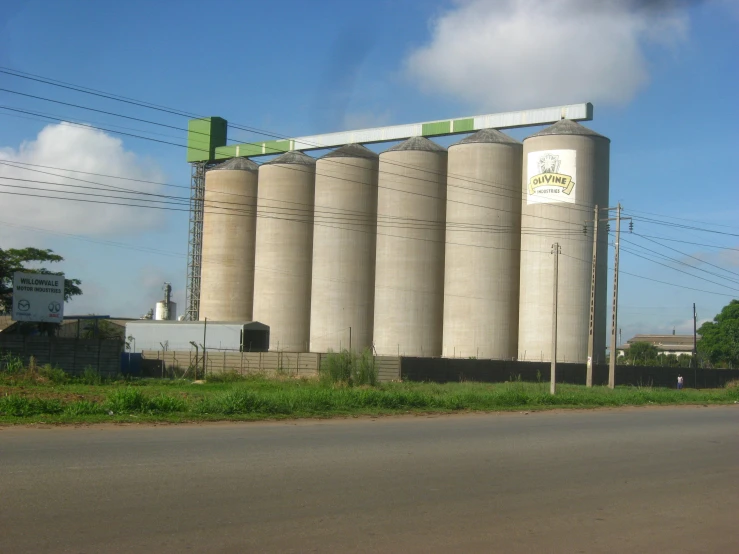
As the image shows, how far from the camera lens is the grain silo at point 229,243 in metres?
70.1

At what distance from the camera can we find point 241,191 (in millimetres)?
71938

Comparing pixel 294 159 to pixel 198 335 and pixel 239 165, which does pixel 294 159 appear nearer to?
pixel 239 165

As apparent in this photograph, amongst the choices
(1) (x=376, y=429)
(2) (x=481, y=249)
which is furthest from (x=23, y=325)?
(1) (x=376, y=429)

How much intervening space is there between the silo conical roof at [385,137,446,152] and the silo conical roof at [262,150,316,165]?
28.0 feet

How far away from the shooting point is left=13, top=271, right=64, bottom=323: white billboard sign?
38.6 m

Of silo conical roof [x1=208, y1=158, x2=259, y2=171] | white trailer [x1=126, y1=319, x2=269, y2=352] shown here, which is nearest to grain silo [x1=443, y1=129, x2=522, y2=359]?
white trailer [x1=126, y1=319, x2=269, y2=352]

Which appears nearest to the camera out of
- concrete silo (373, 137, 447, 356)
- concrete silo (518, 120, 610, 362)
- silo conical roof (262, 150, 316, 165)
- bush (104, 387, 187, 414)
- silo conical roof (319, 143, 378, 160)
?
bush (104, 387, 187, 414)

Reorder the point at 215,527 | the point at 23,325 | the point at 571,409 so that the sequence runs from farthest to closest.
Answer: the point at 23,325 < the point at 571,409 < the point at 215,527

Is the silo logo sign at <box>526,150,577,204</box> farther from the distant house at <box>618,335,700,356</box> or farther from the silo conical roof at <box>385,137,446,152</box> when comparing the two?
the distant house at <box>618,335,700,356</box>

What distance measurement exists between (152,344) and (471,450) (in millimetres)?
50685

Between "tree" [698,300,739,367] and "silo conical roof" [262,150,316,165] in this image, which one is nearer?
"silo conical roof" [262,150,316,165]

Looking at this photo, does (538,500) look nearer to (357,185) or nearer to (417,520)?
(417,520)

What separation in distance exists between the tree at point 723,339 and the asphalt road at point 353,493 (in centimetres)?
8377

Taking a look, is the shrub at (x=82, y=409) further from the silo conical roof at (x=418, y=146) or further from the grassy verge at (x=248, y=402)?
the silo conical roof at (x=418, y=146)
